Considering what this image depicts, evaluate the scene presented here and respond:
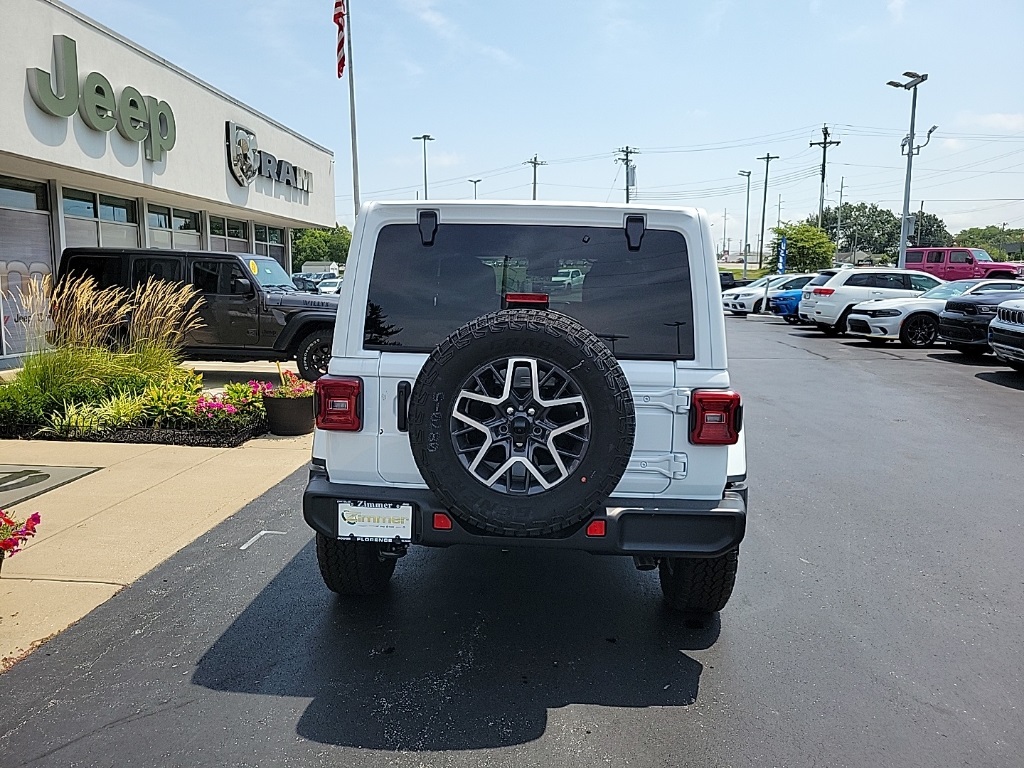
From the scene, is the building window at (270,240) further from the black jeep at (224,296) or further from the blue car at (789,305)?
the blue car at (789,305)

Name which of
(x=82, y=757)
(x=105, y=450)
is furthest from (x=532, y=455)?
(x=105, y=450)

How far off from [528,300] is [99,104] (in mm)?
12329

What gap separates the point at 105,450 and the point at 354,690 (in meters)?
5.32

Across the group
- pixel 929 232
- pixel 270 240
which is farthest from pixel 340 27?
pixel 929 232

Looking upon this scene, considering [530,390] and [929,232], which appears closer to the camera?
[530,390]

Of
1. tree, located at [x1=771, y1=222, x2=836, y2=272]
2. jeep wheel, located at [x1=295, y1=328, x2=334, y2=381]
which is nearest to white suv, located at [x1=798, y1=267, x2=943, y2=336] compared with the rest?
jeep wheel, located at [x1=295, y1=328, x2=334, y2=381]

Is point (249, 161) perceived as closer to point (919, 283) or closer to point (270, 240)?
point (270, 240)

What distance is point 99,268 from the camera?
39.2 ft

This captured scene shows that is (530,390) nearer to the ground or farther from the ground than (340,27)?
nearer to the ground

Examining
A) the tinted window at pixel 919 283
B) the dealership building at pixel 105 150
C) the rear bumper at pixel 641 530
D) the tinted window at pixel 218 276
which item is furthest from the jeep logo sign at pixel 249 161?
the rear bumper at pixel 641 530

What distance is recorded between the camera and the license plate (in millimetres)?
3400

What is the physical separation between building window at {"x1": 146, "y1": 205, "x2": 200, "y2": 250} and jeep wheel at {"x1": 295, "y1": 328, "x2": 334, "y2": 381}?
314 inches

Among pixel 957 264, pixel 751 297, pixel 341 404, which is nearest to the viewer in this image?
pixel 341 404

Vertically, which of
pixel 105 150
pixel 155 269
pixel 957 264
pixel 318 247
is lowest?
pixel 155 269
